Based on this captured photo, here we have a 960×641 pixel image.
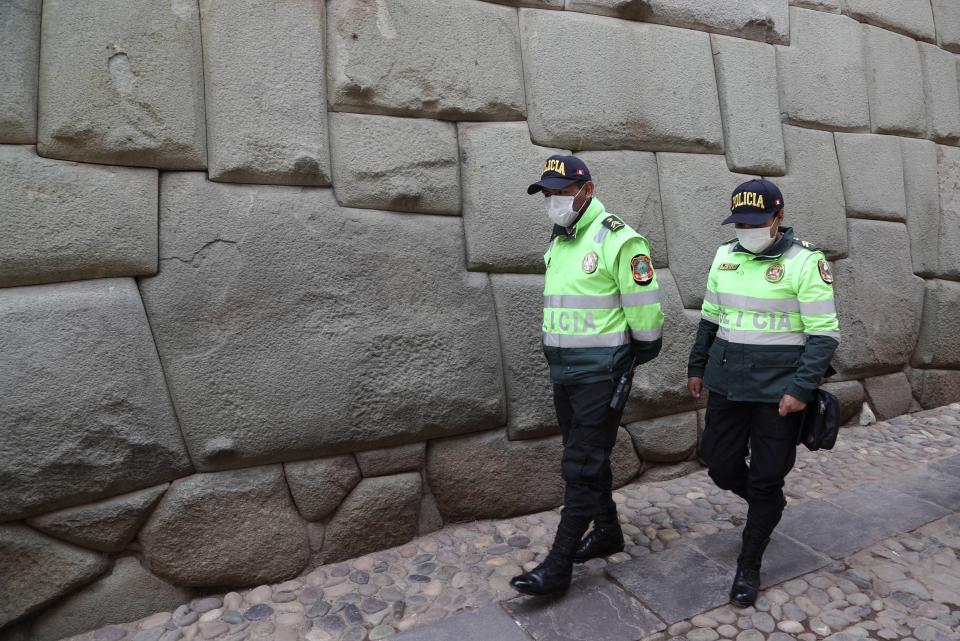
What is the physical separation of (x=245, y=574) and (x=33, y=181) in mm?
1704

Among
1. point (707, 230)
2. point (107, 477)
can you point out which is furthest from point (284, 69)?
point (707, 230)

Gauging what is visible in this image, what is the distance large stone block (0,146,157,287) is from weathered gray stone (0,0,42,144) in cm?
7

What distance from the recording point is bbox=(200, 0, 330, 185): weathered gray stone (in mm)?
2609

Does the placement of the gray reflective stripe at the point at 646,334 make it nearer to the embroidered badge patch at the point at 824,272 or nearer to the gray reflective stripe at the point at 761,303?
the gray reflective stripe at the point at 761,303

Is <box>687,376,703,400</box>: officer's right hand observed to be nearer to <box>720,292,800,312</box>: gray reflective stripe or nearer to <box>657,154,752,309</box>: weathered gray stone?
<box>720,292,800,312</box>: gray reflective stripe

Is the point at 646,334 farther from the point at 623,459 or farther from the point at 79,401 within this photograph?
the point at 79,401

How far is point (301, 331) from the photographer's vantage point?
2711mm

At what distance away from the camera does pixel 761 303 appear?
2.49 m

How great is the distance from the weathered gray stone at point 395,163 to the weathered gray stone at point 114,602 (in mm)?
1723

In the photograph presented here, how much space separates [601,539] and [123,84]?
8.80 feet

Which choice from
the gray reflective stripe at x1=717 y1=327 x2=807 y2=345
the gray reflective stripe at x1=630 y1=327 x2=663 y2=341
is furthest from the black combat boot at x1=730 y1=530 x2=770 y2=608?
the gray reflective stripe at x1=630 y1=327 x2=663 y2=341

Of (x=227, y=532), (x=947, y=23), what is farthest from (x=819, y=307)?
(x=947, y=23)

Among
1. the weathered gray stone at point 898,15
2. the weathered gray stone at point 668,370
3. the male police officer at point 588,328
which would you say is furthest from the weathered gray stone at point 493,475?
the weathered gray stone at point 898,15

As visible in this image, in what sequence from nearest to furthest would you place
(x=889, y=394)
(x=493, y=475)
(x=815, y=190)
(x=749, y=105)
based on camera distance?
1. (x=493, y=475)
2. (x=749, y=105)
3. (x=815, y=190)
4. (x=889, y=394)
